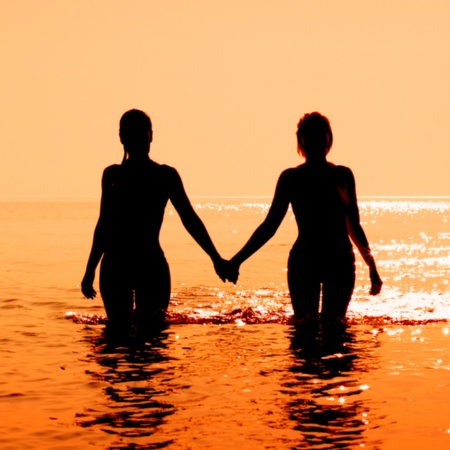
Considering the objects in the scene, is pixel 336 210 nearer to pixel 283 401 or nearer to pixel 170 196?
pixel 170 196

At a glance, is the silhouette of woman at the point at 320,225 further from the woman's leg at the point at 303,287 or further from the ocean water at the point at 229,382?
the ocean water at the point at 229,382

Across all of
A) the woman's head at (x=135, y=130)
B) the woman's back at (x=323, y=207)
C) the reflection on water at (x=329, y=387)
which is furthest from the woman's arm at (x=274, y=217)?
the woman's head at (x=135, y=130)

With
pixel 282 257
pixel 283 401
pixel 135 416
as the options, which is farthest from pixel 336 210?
pixel 282 257

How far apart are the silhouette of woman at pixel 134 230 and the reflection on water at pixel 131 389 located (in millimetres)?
483

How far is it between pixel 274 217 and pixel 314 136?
1049 mm

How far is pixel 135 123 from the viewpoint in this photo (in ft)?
28.1

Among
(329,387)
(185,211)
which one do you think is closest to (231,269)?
(185,211)

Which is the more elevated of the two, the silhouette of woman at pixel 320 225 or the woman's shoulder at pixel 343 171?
the woman's shoulder at pixel 343 171

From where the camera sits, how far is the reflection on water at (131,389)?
21.9 ft

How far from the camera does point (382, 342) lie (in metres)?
10.8

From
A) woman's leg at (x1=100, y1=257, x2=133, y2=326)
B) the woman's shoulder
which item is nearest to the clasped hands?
woman's leg at (x1=100, y1=257, x2=133, y2=326)

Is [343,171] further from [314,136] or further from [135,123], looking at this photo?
[135,123]

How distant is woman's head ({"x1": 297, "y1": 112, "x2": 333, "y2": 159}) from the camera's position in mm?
8828

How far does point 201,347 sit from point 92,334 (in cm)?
181
